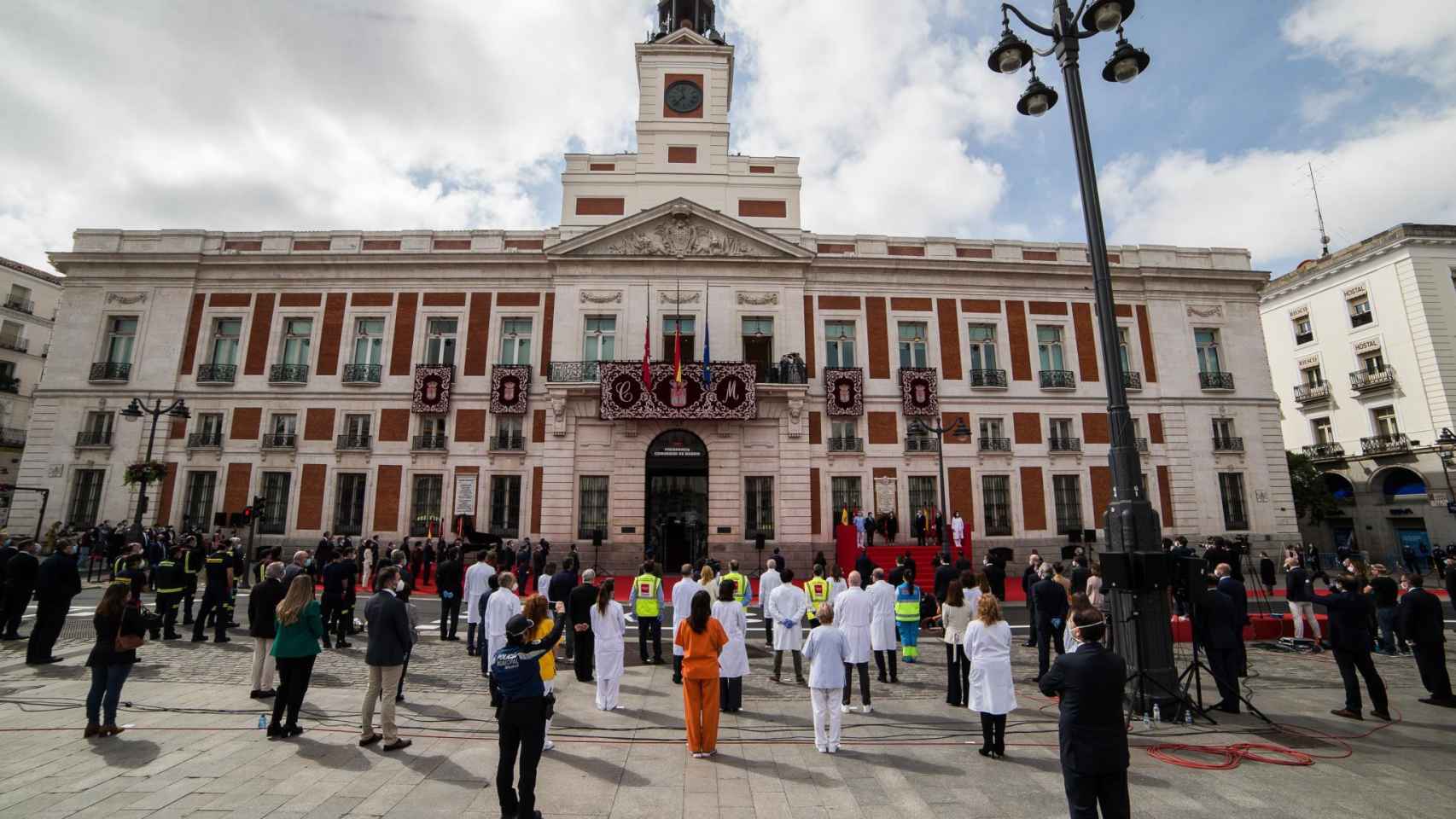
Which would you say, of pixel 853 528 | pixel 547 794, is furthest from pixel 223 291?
pixel 547 794

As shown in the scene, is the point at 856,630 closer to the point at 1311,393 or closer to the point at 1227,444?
the point at 1227,444

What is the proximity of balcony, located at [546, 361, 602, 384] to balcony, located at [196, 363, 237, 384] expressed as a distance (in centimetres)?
1413

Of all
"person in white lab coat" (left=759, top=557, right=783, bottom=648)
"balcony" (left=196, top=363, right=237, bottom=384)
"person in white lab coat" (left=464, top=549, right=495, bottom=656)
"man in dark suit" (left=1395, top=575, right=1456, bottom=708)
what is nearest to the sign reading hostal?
"person in white lab coat" (left=759, top=557, right=783, bottom=648)

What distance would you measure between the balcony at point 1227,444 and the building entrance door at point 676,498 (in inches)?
907

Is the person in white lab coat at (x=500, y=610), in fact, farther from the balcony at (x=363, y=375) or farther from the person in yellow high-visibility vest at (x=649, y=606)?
the balcony at (x=363, y=375)

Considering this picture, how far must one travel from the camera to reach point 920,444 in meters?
27.7

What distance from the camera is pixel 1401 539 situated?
1249 inches

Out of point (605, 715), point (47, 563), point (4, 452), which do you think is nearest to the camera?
point (605, 715)

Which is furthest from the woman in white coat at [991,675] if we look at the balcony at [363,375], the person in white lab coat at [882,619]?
the balcony at [363,375]

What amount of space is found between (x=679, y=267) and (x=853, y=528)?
1336 cm

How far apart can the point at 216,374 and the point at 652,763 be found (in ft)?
100

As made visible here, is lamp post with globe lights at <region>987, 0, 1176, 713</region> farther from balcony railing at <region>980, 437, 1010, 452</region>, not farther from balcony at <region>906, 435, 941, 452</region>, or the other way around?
balcony railing at <region>980, 437, 1010, 452</region>

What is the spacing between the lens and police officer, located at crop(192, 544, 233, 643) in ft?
40.5

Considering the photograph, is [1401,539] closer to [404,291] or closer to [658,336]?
[658,336]
